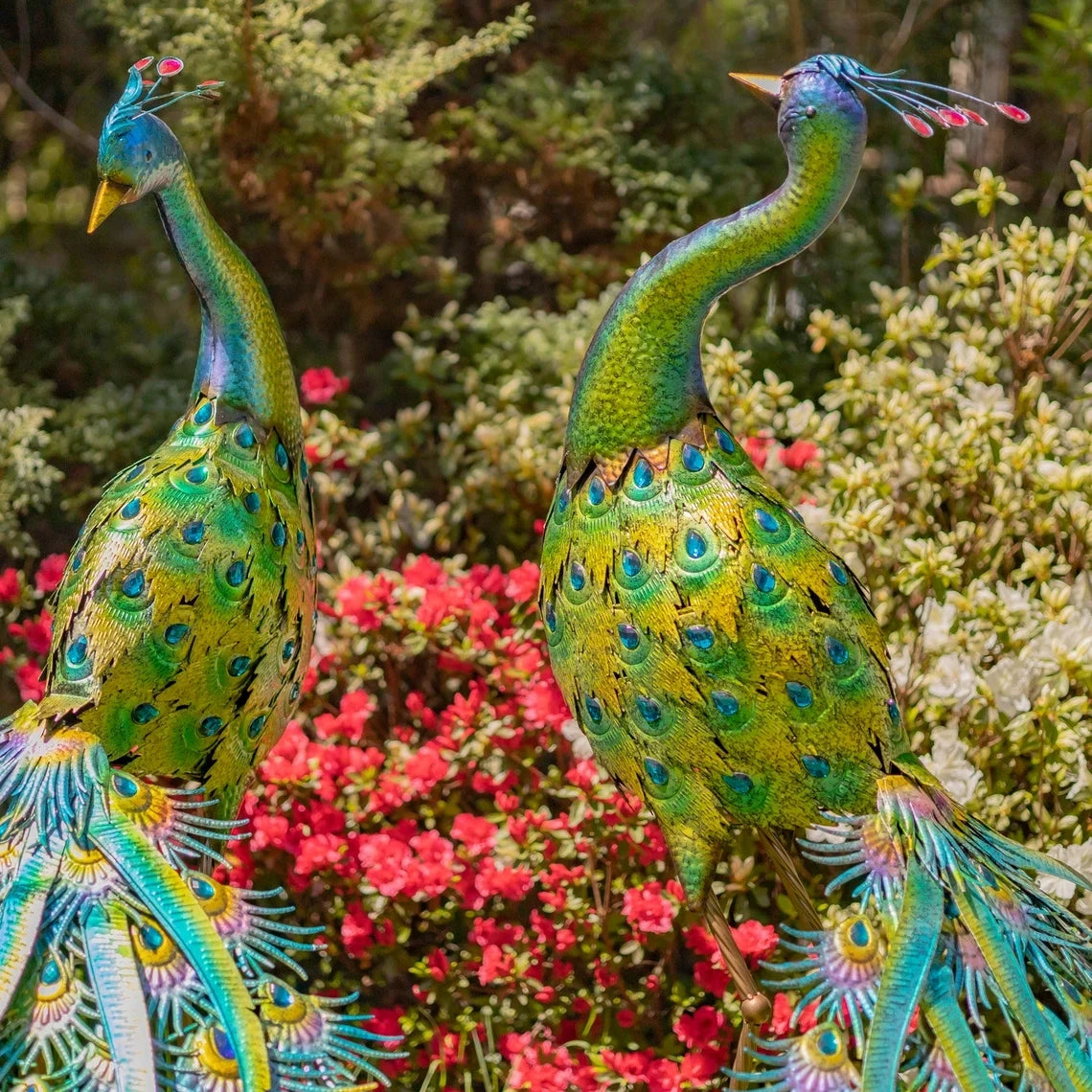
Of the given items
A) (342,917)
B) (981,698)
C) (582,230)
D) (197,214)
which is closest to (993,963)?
(981,698)

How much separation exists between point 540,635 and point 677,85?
2193 mm

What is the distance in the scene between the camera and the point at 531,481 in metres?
3.92

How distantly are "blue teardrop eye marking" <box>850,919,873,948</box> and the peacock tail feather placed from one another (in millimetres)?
1074

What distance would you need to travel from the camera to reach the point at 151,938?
2.19 m

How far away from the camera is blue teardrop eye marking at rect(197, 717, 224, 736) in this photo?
8.33 feet

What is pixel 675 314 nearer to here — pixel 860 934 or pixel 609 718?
pixel 609 718

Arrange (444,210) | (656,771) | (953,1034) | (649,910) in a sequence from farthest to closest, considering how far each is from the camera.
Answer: (444,210) < (649,910) < (656,771) < (953,1034)

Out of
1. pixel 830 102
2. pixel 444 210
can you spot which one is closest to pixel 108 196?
pixel 830 102

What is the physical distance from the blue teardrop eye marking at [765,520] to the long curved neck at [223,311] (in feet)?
2.88

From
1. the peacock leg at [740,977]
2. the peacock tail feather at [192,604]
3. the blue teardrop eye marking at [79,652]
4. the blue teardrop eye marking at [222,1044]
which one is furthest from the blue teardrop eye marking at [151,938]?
the peacock leg at [740,977]

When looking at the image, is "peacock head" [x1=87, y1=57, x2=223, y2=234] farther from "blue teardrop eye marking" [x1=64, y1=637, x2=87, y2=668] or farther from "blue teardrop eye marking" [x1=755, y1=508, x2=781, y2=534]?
"blue teardrop eye marking" [x1=755, y1=508, x2=781, y2=534]

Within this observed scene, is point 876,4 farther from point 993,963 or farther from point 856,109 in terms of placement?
point 993,963

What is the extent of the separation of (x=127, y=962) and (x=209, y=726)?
1.62 feet

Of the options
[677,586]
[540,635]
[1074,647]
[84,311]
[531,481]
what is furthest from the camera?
[84,311]
